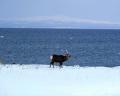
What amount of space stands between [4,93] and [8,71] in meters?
4.27

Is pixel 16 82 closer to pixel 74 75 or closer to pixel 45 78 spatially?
pixel 45 78

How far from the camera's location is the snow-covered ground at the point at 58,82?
74.1ft

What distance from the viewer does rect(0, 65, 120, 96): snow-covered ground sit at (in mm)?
22578

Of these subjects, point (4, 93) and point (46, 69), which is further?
point (46, 69)

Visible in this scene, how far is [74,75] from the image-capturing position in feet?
84.8

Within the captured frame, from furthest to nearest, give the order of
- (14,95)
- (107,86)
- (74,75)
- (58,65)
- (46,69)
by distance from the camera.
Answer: (58,65), (46,69), (74,75), (107,86), (14,95)

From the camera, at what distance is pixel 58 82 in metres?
24.3

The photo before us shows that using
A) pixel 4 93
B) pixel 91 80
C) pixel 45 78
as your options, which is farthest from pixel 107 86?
pixel 4 93

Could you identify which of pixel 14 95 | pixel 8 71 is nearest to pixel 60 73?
pixel 8 71

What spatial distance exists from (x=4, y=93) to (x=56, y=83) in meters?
3.09

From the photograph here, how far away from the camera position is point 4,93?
2206cm

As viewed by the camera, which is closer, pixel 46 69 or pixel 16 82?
pixel 16 82

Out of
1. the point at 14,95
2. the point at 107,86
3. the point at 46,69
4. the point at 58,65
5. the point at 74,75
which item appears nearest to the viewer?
the point at 14,95

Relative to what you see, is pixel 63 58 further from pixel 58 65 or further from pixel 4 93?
pixel 4 93
